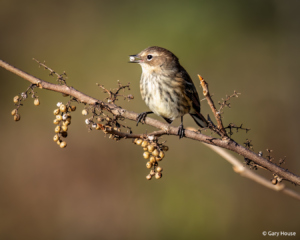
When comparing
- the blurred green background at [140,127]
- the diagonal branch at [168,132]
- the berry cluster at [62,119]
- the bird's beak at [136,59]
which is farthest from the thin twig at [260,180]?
the blurred green background at [140,127]

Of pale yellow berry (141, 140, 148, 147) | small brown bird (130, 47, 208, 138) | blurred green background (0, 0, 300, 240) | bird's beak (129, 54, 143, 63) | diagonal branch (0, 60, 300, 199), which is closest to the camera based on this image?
diagonal branch (0, 60, 300, 199)

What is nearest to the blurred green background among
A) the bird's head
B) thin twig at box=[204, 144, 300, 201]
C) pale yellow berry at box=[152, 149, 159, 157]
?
the bird's head

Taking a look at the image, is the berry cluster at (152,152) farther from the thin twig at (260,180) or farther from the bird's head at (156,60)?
the bird's head at (156,60)

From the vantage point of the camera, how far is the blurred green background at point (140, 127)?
195 inches

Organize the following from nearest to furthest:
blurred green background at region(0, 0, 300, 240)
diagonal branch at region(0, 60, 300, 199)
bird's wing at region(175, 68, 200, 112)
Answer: diagonal branch at region(0, 60, 300, 199) → bird's wing at region(175, 68, 200, 112) → blurred green background at region(0, 0, 300, 240)

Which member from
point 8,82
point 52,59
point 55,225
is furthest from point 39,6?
point 55,225

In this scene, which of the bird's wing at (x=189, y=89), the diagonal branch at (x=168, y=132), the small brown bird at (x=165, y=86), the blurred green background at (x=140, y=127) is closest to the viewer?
the diagonal branch at (x=168, y=132)

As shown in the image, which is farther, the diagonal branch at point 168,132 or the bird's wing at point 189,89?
the bird's wing at point 189,89

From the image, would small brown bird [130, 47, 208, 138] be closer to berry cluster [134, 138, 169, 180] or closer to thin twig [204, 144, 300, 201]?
thin twig [204, 144, 300, 201]

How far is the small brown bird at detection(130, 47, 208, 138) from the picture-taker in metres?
3.23

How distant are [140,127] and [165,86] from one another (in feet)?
6.80

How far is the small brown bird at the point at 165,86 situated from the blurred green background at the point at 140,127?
1.98 m

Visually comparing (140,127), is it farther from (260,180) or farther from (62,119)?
(260,180)

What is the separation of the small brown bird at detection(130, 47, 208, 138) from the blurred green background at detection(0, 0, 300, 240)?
1.98 m
